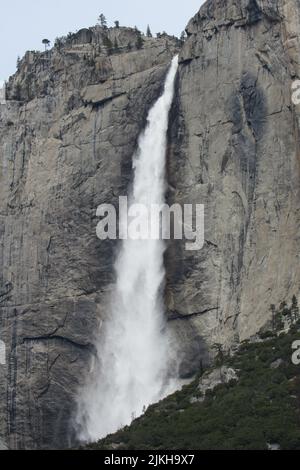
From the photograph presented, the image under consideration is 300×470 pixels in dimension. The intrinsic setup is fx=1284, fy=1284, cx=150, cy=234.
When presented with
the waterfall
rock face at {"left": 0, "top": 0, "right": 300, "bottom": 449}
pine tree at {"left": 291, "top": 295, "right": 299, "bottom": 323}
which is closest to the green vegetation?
pine tree at {"left": 291, "top": 295, "right": 299, "bottom": 323}

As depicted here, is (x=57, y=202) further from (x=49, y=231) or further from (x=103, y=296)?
(x=103, y=296)

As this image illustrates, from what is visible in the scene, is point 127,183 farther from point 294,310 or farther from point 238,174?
point 294,310

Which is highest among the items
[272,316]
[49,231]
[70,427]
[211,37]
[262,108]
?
[211,37]

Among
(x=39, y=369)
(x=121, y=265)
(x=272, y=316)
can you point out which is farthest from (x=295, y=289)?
(x=39, y=369)

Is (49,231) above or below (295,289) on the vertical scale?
above

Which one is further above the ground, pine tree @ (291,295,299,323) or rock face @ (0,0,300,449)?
rock face @ (0,0,300,449)

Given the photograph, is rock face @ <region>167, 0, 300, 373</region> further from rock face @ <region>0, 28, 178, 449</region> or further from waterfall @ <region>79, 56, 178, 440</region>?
rock face @ <region>0, 28, 178, 449</region>
